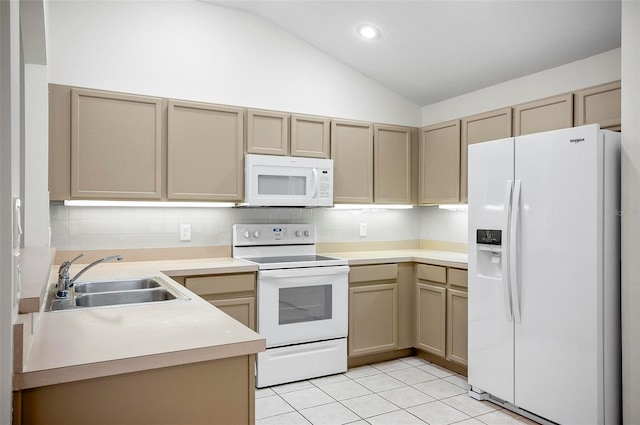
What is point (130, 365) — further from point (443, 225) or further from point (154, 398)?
point (443, 225)

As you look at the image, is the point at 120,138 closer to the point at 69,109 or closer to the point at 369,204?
the point at 69,109

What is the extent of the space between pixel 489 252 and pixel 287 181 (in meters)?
1.57

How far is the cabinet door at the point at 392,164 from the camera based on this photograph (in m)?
4.16

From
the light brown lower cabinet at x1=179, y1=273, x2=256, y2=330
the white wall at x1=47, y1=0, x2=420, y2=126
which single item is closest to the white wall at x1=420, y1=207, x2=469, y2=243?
the white wall at x1=47, y1=0, x2=420, y2=126

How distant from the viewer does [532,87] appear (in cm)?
355

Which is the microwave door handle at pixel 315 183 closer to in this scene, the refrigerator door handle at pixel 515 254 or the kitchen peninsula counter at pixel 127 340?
the refrigerator door handle at pixel 515 254

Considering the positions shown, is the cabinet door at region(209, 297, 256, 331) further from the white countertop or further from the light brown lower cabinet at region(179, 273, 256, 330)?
the white countertop

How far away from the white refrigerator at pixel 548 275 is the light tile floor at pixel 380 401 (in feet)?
0.64

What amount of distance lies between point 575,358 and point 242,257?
2.34 metres

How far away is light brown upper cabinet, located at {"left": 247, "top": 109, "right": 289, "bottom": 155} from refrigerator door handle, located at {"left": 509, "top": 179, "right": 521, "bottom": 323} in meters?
1.75

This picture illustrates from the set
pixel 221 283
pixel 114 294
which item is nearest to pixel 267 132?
pixel 221 283

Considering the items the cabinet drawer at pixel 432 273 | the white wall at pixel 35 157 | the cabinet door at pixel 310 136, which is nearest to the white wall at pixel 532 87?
the cabinet door at pixel 310 136

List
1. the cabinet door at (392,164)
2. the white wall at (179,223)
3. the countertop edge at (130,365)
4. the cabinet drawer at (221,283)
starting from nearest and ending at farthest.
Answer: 1. the countertop edge at (130,365)
2. the cabinet drawer at (221,283)
3. the white wall at (179,223)
4. the cabinet door at (392,164)

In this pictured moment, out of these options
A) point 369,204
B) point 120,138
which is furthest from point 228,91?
point 369,204
